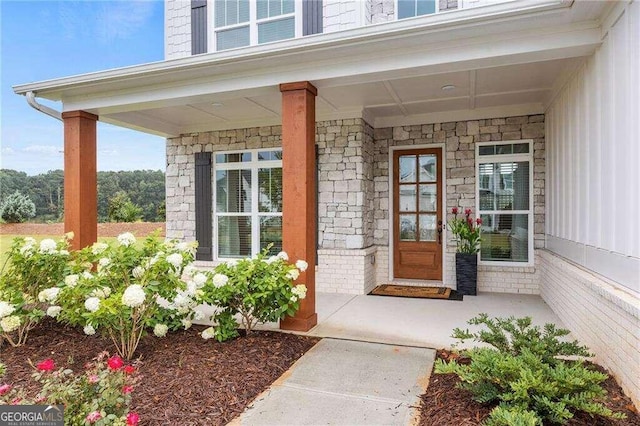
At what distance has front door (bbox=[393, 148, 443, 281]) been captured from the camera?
595cm

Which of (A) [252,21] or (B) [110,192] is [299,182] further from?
(B) [110,192]

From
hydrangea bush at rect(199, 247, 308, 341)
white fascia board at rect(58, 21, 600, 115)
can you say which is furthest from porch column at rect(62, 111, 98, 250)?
hydrangea bush at rect(199, 247, 308, 341)

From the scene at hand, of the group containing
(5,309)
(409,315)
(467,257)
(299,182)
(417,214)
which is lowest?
(409,315)

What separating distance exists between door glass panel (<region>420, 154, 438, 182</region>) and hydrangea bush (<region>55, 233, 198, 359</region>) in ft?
12.5

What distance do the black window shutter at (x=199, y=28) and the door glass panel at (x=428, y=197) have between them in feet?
13.1

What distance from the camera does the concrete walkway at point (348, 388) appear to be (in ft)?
7.32

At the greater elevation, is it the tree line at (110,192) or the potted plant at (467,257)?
the tree line at (110,192)

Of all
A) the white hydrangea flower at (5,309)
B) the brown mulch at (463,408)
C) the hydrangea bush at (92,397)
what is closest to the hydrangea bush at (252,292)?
the hydrangea bush at (92,397)

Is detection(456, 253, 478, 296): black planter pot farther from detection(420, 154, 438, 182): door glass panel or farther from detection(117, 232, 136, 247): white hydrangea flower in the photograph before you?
detection(117, 232, 136, 247): white hydrangea flower

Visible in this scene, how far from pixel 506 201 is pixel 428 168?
3.96 feet

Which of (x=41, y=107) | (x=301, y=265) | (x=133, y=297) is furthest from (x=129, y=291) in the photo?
(x=41, y=107)

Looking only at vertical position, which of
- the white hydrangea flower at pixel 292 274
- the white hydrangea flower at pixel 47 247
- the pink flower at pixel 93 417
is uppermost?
the white hydrangea flower at pixel 47 247

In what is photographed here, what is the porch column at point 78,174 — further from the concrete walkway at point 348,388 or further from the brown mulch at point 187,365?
the concrete walkway at point 348,388

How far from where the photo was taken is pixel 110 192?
13453 mm
